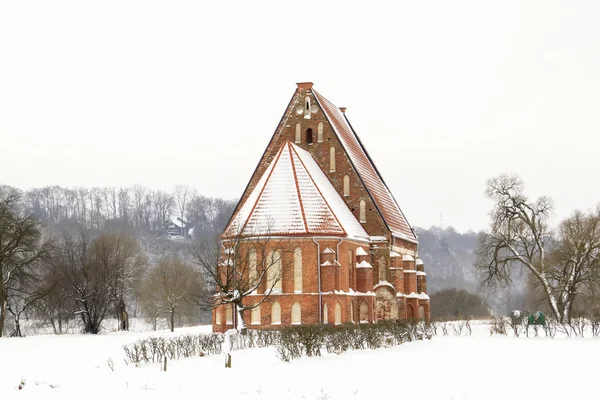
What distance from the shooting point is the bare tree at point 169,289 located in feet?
174

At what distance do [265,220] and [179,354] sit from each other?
13.0 metres

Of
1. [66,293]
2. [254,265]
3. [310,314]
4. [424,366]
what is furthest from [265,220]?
[66,293]

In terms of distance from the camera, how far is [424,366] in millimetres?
19203

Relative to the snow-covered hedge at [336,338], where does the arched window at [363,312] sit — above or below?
above

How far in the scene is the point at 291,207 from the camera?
34.6m

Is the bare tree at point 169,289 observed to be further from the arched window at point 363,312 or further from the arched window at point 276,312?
the arched window at point 276,312

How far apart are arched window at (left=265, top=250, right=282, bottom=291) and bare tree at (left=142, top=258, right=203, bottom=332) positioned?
58.0ft

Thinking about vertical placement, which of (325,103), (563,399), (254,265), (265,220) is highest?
(325,103)

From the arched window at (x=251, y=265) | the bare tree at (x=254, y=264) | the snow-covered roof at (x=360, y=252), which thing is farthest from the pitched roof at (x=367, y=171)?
the arched window at (x=251, y=265)

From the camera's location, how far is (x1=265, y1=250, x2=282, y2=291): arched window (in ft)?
109

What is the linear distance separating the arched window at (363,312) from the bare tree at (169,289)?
17.6 m

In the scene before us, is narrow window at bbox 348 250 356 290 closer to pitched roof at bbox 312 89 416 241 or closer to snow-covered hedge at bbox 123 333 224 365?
pitched roof at bbox 312 89 416 241

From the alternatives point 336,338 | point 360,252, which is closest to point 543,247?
point 360,252

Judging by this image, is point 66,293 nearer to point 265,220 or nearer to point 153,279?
point 153,279
